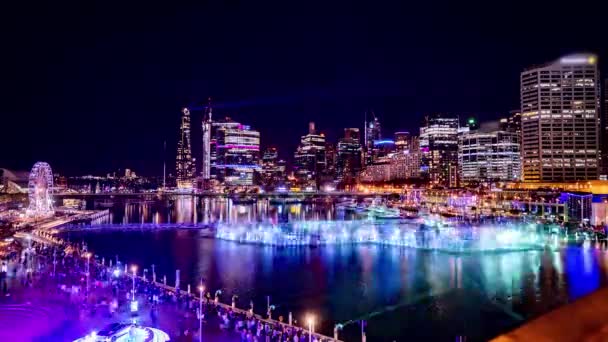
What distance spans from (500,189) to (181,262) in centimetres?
6002

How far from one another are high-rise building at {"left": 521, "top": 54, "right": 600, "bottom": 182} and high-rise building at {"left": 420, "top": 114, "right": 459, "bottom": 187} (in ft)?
129

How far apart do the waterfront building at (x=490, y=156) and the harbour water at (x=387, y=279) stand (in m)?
66.6

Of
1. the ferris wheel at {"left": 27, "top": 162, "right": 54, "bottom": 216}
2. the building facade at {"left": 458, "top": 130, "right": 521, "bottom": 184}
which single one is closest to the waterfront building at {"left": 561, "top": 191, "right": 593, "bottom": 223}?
the building facade at {"left": 458, "top": 130, "right": 521, "bottom": 184}

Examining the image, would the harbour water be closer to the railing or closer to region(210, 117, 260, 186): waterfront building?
the railing

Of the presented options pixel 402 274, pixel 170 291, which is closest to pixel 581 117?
pixel 402 274

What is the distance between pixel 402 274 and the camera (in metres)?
25.5

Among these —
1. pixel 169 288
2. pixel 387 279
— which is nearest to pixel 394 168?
pixel 387 279

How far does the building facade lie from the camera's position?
10000 cm

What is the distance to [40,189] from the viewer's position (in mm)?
51500

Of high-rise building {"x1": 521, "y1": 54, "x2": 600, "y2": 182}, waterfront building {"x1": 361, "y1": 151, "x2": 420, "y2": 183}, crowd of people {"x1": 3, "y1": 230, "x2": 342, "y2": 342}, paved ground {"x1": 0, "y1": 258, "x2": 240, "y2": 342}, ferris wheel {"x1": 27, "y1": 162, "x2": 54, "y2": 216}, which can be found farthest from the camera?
waterfront building {"x1": 361, "y1": 151, "x2": 420, "y2": 183}

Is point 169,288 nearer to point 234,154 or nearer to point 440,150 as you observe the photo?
point 440,150

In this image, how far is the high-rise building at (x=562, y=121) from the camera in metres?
72.5

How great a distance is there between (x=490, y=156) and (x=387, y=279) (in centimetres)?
8510

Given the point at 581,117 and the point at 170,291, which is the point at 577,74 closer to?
the point at 581,117
